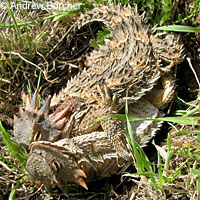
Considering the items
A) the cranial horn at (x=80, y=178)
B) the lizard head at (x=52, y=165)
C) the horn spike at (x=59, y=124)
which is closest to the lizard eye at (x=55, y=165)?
the lizard head at (x=52, y=165)

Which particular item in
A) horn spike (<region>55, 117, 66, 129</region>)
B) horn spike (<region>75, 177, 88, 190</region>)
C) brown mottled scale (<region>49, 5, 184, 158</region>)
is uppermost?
brown mottled scale (<region>49, 5, 184, 158</region>)

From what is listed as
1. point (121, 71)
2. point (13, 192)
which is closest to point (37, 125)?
point (13, 192)

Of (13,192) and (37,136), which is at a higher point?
(37,136)

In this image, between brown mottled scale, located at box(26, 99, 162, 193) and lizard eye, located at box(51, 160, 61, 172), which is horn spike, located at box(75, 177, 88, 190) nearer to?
brown mottled scale, located at box(26, 99, 162, 193)

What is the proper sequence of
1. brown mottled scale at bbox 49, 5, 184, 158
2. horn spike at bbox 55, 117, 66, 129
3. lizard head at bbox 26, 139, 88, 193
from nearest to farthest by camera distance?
lizard head at bbox 26, 139, 88, 193 < horn spike at bbox 55, 117, 66, 129 < brown mottled scale at bbox 49, 5, 184, 158

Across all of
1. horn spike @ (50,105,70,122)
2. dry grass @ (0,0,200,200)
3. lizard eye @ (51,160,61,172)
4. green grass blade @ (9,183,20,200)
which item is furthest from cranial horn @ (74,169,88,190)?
green grass blade @ (9,183,20,200)

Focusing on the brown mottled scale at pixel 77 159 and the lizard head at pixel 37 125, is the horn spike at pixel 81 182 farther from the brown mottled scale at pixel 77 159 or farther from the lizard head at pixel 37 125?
the lizard head at pixel 37 125

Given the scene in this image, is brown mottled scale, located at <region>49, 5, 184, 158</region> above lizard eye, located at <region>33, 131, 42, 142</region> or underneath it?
above

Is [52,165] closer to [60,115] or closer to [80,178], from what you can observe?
[80,178]

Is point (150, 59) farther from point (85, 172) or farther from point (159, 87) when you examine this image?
point (85, 172)
